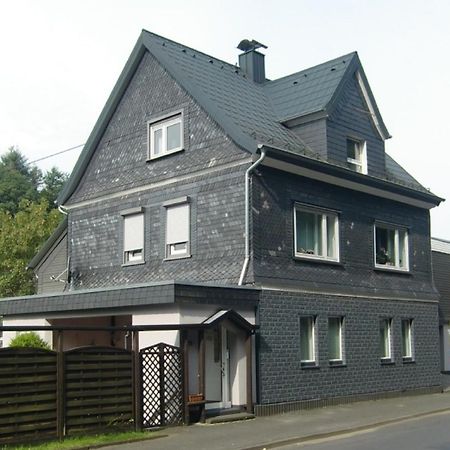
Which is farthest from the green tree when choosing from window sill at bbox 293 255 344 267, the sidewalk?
the sidewalk

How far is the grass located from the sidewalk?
0.24 meters

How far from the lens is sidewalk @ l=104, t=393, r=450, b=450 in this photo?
13164mm

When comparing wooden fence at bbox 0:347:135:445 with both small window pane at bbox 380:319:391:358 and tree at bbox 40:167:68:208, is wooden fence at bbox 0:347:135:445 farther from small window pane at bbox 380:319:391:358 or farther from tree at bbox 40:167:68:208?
tree at bbox 40:167:68:208

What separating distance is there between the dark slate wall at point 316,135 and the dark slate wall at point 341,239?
1174 millimetres

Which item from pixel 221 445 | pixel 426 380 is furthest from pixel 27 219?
pixel 221 445

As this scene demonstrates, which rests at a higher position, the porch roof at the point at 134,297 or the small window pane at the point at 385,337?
the porch roof at the point at 134,297

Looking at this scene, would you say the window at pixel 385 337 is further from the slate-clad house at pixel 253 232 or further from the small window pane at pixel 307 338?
the small window pane at pixel 307 338

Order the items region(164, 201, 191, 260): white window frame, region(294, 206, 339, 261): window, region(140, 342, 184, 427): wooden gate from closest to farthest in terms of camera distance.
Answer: region(140, 342, 184, 427): wooden gate → region(294, 206, 339, 261): window → region(164, 201, 191, 260): white window frame

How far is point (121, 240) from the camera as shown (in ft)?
→ 73.0

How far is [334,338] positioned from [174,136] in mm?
7287

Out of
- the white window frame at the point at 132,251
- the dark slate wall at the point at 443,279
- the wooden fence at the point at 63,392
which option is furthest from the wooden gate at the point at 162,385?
the dark slate wall at the point at 443,279

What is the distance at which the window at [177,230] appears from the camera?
2025 centimetres

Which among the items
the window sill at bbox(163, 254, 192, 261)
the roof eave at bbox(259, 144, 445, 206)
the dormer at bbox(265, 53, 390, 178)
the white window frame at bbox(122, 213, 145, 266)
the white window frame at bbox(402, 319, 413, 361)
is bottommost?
the white window frame at bbox(402, 319, 413, 361)

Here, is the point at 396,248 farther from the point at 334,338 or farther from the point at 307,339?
the point at 307,339
